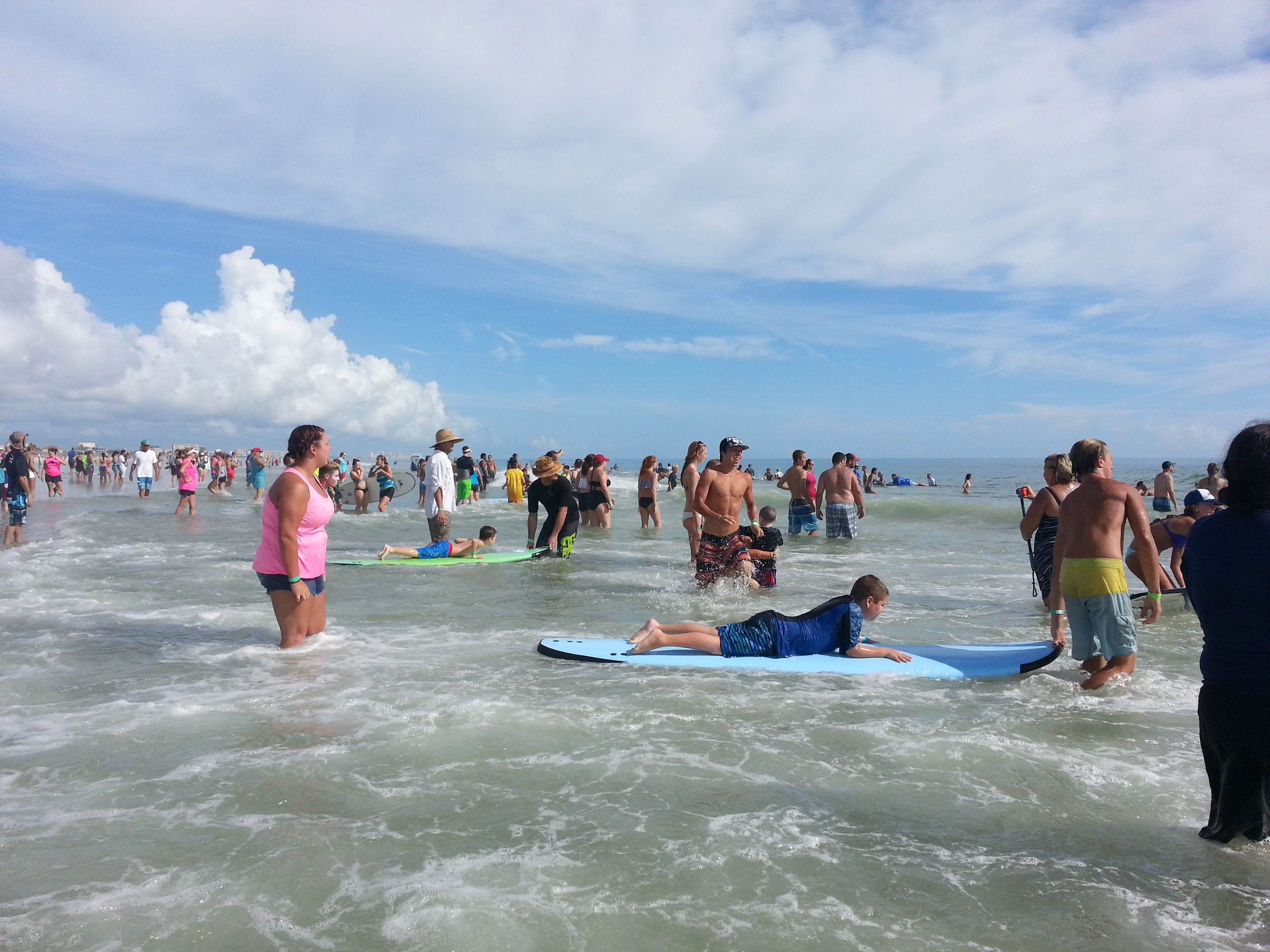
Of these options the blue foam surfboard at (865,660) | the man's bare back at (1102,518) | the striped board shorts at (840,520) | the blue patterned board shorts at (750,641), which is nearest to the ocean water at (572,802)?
the blue foam surfboard at (865,660)

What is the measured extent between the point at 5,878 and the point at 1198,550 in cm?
449

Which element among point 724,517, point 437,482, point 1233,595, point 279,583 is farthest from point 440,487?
point 1233,595

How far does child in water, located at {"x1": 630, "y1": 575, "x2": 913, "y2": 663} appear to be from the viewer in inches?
232

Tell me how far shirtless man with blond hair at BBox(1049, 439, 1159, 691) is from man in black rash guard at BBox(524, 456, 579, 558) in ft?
24.9

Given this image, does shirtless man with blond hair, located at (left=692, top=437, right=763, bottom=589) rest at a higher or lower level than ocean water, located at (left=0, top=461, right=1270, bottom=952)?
higher

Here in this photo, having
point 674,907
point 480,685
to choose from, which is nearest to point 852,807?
point 674,907

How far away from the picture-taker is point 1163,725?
478 cm

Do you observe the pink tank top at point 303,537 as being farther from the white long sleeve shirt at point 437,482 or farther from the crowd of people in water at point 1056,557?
the white long sleeve shirt at point 437,482

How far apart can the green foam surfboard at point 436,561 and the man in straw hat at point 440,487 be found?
442 millimetres

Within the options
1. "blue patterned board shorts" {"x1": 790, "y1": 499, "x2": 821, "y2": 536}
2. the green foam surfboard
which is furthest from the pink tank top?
"blue patterned board shorts" {"x1": 790, "y1": 499, "x2": 821, "y2": 536}

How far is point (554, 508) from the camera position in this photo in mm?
12094

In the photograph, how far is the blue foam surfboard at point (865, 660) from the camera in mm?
5859

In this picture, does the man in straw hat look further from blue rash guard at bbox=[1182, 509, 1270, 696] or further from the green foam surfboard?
blue rash guard at bbox=[1182, 509, 1270, 696]

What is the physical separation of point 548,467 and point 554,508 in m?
0.68
